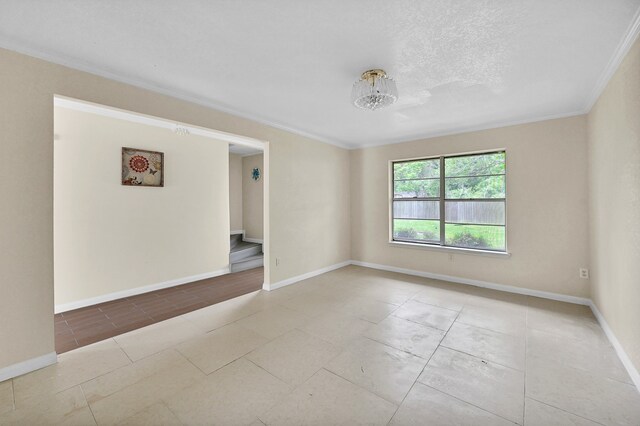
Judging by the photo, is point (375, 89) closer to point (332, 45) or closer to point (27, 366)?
point (332, 45)

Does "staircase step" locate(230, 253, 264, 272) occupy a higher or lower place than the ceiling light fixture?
lower

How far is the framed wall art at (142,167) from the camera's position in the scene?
3.93 m

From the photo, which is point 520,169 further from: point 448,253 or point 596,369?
point 596,369

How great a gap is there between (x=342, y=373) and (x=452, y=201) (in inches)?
141

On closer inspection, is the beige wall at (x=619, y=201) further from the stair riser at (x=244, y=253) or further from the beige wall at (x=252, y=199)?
the beige wall at (x=252, y=199)

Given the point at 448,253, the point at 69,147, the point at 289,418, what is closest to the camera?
the point at 289,418

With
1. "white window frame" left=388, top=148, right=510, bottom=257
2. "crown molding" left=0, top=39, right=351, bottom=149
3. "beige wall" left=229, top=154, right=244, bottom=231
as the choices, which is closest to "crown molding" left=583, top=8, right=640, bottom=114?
"white window frame" left=388, top=148, right=510, bottom=257

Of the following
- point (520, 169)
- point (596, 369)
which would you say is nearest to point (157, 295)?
point (596, 369)

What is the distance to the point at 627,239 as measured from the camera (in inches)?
85.1

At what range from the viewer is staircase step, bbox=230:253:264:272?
541cm

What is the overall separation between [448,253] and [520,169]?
5.47 ft

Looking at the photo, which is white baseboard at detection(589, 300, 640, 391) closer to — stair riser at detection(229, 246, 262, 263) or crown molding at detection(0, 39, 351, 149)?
Answer: crown molding at detection(0, 39, 351, 149)

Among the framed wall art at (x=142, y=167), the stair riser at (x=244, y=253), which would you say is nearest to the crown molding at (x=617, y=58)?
the framed wall art at (x=142, y=167)

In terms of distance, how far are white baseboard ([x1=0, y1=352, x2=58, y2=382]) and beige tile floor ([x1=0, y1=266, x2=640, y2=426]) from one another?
65 millimetres
